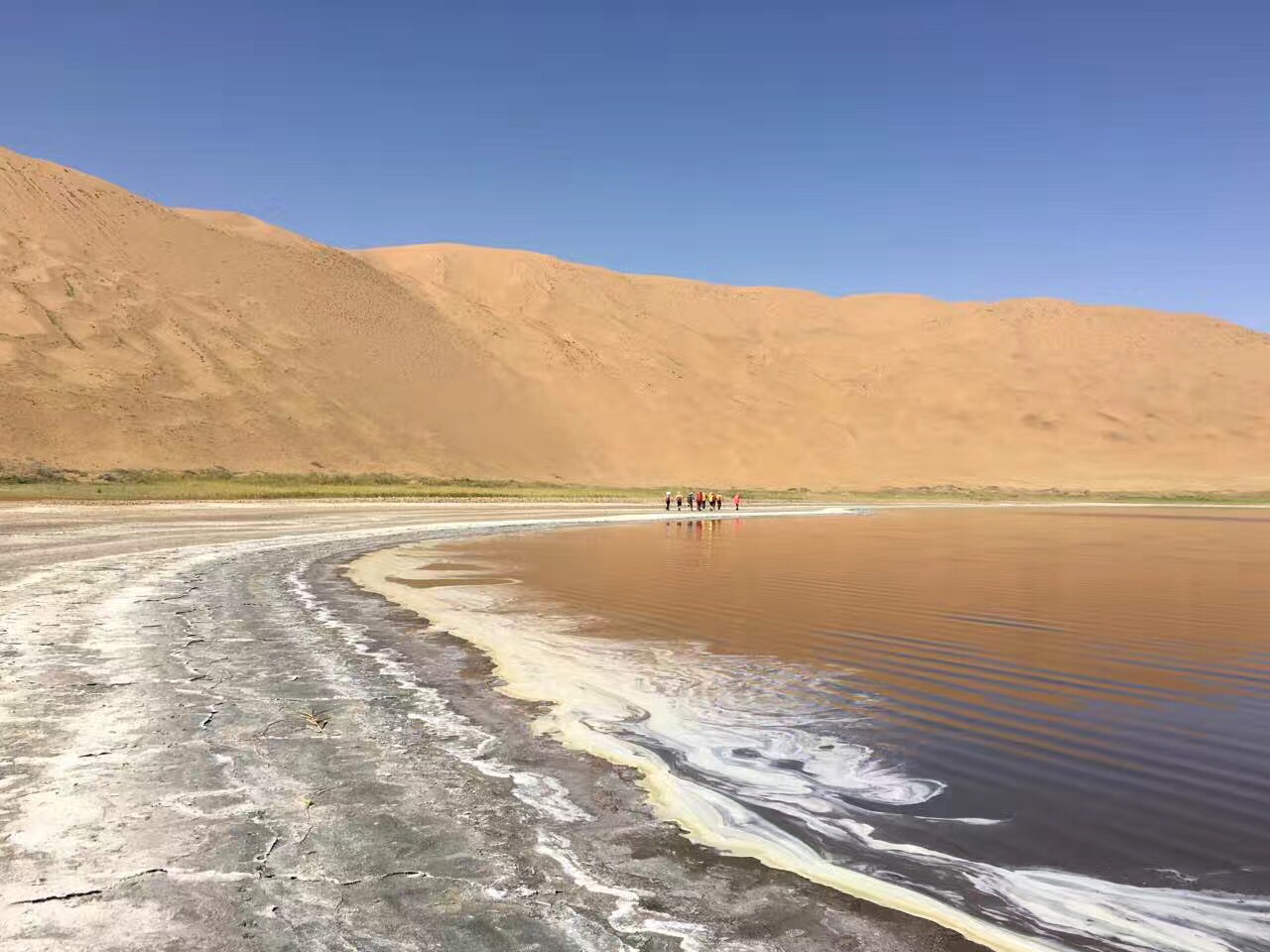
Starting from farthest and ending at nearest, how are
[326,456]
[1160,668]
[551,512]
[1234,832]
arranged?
1. [326,456]
2. [551,512]
3. [1160,668]
4. [1234,832]

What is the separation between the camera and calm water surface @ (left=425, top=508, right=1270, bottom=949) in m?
5.01

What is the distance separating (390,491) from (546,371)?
155 feet

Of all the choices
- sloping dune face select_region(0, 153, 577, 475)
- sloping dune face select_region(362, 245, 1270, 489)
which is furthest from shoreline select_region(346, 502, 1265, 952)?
sloping dune face select_region(362, 245, 1270, 489)

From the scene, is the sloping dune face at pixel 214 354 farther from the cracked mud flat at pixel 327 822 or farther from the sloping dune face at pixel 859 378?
the cracked mud flat at pixel 327 822

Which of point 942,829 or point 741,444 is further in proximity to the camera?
point 741,444

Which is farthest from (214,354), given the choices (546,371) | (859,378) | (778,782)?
(778,782)

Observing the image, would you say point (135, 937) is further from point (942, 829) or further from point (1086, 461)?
point (1086, 461)

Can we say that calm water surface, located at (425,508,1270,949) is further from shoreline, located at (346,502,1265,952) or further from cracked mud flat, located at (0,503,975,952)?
cracked mud flat, located at (0,503,975,952)

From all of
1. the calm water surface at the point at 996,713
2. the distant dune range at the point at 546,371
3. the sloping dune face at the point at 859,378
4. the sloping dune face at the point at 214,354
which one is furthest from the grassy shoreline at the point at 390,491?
Result: the calm water surface at the point at 996,713

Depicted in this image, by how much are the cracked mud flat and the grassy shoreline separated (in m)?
36.7

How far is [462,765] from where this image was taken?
6.41 metres

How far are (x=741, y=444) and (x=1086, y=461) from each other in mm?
39722

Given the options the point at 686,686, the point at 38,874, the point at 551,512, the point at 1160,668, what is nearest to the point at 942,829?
the point at 686,686

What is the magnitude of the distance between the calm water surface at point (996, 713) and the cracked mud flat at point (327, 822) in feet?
3.31
